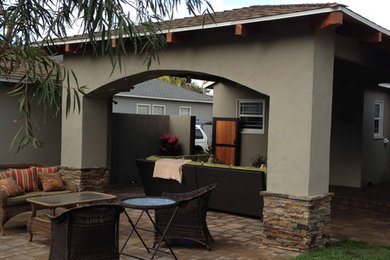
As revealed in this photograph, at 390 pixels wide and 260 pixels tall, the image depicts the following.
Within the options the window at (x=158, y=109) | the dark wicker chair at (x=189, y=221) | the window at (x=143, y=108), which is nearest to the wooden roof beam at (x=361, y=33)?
the dark wicker chair at (x=189, y=221)

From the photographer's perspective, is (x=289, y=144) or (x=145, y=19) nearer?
(x=145, y=19)

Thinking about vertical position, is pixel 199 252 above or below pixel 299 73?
below

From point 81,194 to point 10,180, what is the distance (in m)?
1.17

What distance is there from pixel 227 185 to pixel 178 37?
2915 mm

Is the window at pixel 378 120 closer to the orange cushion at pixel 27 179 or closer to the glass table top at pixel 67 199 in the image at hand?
the glass table top at pixel 67 199

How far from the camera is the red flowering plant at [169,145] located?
1409 centimetres

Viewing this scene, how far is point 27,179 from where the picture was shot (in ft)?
26.8

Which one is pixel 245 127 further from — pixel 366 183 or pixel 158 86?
pixel 158 86

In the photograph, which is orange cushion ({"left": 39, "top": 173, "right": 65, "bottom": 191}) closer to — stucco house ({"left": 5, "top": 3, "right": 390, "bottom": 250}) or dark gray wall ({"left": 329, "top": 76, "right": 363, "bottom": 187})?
stucco house ({"left": 5, "top": 3, "right": 390, "bottom": 250})

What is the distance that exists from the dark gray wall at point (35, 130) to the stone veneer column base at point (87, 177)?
1167 mm

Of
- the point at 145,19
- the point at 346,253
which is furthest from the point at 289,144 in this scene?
the point at 145,19

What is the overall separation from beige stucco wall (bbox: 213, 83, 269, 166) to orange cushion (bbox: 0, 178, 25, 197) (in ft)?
24.0

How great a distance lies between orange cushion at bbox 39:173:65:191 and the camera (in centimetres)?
815

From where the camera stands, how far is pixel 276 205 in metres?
6.93
